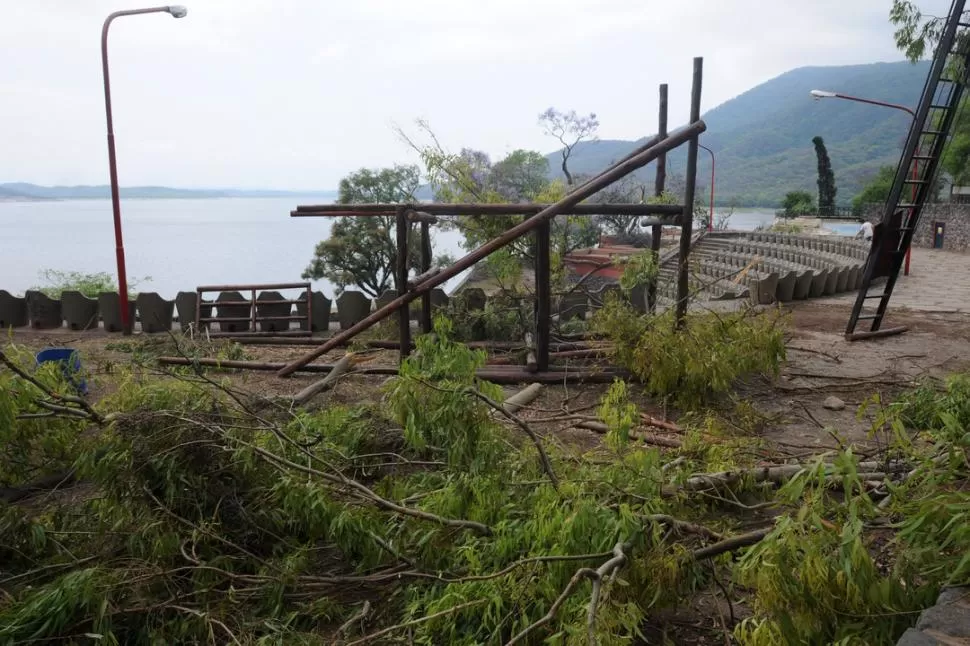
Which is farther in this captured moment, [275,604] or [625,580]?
[275,604]

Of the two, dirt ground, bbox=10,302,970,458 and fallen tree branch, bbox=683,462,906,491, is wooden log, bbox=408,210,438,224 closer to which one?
dirt ground, bbox=10,302,970,458

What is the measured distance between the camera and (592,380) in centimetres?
755

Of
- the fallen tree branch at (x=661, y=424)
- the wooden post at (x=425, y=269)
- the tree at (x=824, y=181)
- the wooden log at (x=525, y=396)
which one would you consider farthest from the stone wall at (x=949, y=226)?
the fallen tree branch at (x=661, y=424)

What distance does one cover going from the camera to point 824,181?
52.0 metres

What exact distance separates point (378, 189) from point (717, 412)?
27.8m

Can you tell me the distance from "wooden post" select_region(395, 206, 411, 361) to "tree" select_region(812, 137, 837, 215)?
4968 centimetres

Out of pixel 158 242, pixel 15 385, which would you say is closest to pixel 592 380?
pixel 15 385

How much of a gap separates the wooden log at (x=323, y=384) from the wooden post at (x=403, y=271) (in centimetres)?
67

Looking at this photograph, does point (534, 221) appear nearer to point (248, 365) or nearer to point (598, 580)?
point (248, 365)

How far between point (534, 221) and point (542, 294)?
0.83 metres

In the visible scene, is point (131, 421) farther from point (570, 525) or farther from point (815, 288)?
point (815, 288)

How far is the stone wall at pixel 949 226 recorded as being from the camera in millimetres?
30016

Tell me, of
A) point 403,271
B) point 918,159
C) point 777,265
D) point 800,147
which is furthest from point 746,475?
point 800,147

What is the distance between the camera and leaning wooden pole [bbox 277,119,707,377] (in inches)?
281
